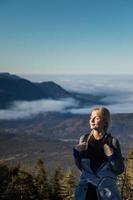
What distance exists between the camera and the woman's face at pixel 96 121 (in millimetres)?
9758

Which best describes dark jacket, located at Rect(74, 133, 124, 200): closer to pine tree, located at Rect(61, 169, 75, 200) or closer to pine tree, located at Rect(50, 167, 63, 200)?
pine tree, located at Rect(61, 169, 75, 200)

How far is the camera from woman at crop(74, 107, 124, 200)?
9680mm

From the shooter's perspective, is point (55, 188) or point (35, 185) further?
point (55, 188)

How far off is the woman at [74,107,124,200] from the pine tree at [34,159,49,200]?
56416mm

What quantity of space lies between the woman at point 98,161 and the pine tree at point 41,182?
5642 cm

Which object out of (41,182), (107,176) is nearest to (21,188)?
(41,182)

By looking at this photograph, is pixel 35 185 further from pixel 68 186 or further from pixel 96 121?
pixel 96 121

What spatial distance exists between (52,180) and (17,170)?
5.07 metres

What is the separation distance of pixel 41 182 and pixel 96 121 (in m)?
57.7

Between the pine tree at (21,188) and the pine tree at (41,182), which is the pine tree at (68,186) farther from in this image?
the pine tree at (21,188)

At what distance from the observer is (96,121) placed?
32.0ft

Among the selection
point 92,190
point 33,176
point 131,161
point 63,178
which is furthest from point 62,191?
point 92,190

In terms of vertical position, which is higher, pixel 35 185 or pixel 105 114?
pixel 105 114

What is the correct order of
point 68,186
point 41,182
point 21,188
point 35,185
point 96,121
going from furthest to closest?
point 41,182, point 35,185, point 21,188, point 68,186, point 96,121
